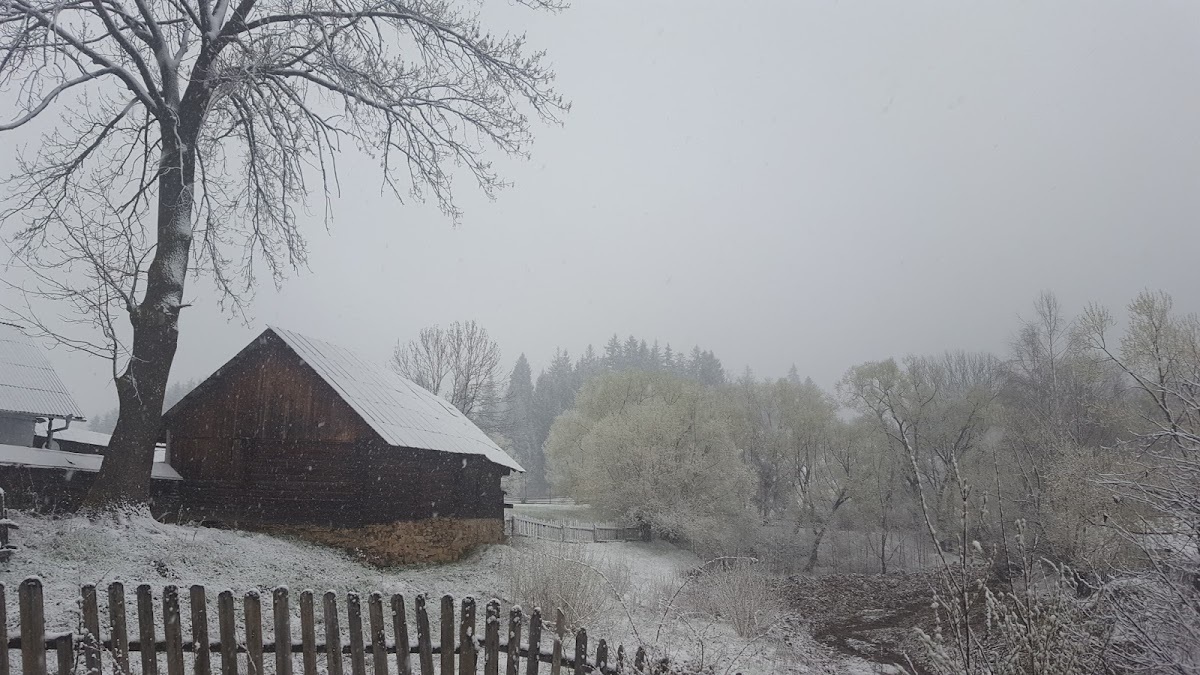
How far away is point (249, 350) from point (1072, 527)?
21846mm

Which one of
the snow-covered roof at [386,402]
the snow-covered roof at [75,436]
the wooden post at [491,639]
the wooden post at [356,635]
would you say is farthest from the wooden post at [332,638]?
the snow-covered roof at [75,436]

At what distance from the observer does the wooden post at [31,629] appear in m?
4.72

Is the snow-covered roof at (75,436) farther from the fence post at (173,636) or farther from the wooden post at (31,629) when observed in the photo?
the fence post at (173,636)

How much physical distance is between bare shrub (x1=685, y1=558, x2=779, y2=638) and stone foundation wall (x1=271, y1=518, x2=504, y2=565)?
6.59m

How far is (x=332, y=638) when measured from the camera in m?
5.34

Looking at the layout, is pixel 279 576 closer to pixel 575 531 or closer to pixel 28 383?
pixel 28 383

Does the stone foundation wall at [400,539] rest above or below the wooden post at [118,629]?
below

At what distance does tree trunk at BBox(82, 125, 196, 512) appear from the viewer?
480 inches

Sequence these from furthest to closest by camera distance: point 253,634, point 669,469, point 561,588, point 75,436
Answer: point 669,469, point 75,436, point 561,588, point 253,634

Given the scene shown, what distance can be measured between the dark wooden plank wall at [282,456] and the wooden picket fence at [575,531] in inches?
523

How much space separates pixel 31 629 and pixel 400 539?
13.2 m

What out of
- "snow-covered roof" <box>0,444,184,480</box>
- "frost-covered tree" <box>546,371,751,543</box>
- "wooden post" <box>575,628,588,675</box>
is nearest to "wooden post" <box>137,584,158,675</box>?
"wooden post" <box>575,628,588,675</box>

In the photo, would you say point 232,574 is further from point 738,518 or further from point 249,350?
point 738,518

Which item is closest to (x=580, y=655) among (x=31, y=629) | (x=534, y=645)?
(x=534, y=645)
